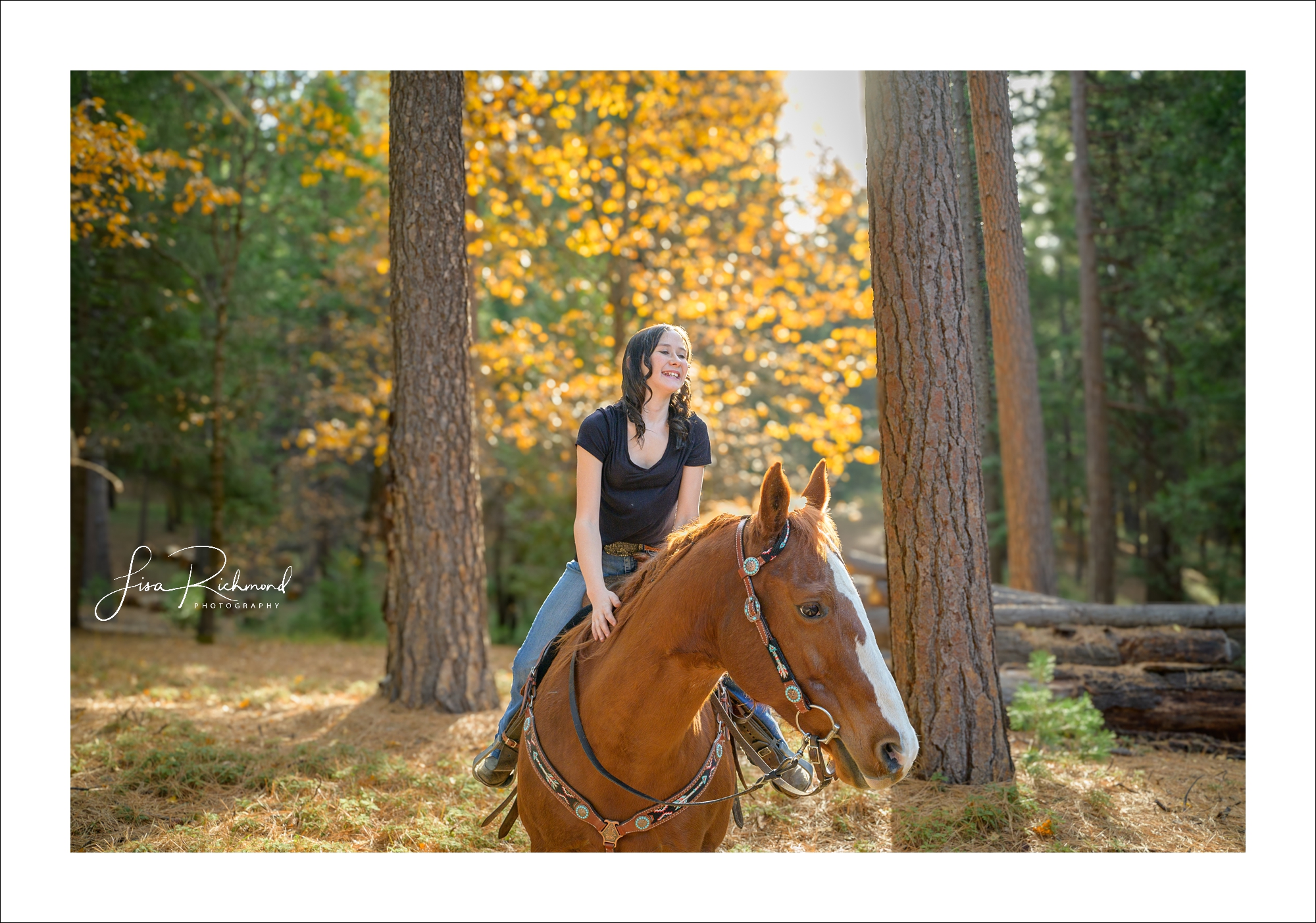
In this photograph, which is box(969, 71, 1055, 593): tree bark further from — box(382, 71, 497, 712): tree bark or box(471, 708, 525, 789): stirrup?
box(382, 71, 497, 712): tree bark

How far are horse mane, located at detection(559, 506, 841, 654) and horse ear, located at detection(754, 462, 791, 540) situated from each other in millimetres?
61

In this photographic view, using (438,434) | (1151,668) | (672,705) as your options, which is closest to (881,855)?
(672,705)

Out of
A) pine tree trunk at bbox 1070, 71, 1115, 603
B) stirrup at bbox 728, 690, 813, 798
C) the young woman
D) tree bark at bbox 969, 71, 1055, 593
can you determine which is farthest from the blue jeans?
pine tree trunk at bbox 1070, 71, 1115, 603

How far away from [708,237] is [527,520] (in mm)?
4978

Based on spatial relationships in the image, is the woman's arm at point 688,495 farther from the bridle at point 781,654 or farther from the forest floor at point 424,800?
the forest floor at point 424,800

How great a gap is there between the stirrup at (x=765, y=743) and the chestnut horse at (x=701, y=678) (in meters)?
0.14

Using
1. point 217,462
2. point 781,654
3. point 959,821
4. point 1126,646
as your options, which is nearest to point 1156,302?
point 1126,646

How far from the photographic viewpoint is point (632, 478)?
9.00ft

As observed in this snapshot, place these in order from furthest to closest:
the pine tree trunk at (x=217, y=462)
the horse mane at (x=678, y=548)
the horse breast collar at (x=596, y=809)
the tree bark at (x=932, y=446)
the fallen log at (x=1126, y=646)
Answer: the pine tree trunk at (x=217, y=462) → the fallen log at (x=1126, y=646) → the tree bark at (x=932, y=446) → the horse breast collar at (x=596, y=809) → the horse mane at (x=678, y=548)

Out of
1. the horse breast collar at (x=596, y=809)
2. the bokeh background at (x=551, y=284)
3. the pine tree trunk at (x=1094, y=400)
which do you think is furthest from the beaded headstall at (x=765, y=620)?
the pine tree trunk at (x=1094, y=400)

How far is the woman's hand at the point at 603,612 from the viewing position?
2490mm

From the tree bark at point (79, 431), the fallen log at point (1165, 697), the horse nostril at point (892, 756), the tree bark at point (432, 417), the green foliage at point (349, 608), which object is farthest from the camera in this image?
the green foliage at point (349, 608)

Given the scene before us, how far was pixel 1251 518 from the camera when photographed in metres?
3.71

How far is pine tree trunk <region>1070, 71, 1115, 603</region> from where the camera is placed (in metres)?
10.8
